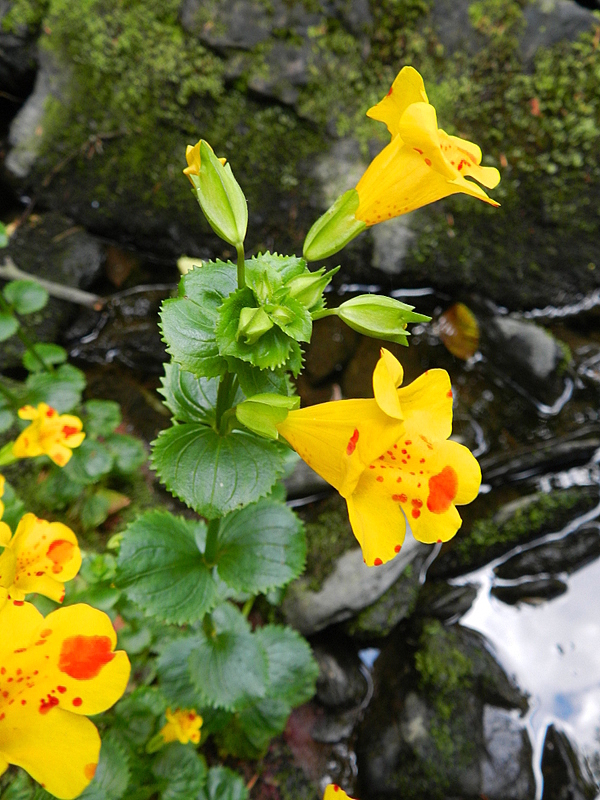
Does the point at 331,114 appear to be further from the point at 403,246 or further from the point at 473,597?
the point at 473,597

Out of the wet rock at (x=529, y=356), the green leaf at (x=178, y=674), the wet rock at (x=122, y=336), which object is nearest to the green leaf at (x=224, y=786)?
the green leaf at (x=178, y=674)

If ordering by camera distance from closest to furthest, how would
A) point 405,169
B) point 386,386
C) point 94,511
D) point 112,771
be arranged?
point 386,386 → point 405,169 → point 112,771 → point 94,511

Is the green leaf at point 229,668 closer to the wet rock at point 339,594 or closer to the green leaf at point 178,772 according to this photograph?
the green leaf at point 178,772

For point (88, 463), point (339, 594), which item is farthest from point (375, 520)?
point (88, 463)

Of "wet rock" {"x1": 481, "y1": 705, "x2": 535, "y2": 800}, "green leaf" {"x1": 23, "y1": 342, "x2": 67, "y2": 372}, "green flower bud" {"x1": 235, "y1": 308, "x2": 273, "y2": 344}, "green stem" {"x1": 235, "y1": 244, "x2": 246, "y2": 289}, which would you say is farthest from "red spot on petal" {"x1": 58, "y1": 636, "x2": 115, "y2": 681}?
"wet rock" {"x1": 481, "y1": 705, "x2": 535, "y2": 800}

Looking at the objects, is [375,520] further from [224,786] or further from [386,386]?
[224,786]

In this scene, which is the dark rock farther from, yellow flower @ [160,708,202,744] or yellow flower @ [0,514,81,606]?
yellow flower @ [0,514,81,606]

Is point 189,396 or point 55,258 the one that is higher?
point 189,396

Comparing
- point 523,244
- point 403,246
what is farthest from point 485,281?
point 403,246
